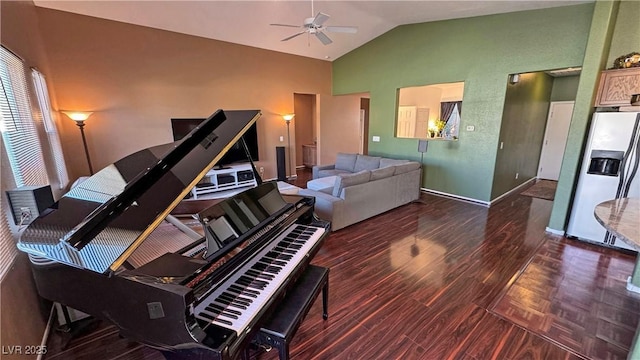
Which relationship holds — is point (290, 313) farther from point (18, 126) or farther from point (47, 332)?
point (18, 126)

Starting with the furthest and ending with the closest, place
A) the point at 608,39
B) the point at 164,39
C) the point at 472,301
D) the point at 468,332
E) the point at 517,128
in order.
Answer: the point at 517,128, the point at 164,39, the point at 608,39, the point at 472,301, the point at 468,332

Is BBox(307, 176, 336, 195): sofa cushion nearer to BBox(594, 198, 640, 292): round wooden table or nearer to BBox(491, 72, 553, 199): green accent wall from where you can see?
BBox(594, 198, 640, 292): round wooden table

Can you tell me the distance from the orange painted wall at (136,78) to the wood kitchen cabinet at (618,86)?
18.9ft

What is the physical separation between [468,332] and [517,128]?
4.87 metres

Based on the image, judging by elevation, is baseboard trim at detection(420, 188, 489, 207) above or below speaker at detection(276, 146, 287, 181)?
below

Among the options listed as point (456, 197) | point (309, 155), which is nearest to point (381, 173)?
point (456, 197)

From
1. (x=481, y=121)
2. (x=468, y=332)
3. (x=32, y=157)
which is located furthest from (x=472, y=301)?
(x=32, y=157)

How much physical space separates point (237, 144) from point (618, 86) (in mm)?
6071

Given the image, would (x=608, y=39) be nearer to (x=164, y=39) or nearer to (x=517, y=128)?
(x=517, y=128)

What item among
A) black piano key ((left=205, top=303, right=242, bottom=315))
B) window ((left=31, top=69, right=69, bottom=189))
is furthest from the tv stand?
black piano key ((left=205, top=303, right=242, bottom=315))

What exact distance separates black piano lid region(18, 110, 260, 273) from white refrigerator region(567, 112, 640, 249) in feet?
13.7

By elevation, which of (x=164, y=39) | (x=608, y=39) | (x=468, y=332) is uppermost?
(x=164, y=39)

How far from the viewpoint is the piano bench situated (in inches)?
53.9

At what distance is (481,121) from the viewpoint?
190 inches
